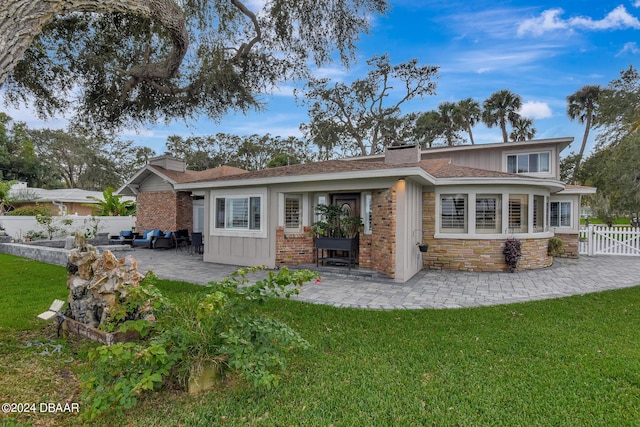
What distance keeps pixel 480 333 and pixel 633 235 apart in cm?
1365

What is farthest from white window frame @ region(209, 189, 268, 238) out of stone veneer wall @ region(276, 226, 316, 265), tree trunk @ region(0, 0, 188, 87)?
tree trunk @ region(0, 0, 188, 87)

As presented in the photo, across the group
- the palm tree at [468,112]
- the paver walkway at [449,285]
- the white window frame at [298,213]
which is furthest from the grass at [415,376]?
the palm tree at [468,112]

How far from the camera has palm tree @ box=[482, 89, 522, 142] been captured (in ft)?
80.8

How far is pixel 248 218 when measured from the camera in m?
9.52

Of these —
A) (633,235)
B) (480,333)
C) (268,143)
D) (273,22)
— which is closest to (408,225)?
(480,333)

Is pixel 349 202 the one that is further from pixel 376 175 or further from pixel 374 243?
pixel 376 175

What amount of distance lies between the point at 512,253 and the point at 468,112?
70.1 feet

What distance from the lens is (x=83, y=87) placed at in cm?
739

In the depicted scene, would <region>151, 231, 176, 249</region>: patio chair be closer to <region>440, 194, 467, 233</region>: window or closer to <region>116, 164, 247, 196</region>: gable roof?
<region>116, 164, 247, 196</region>: gable roof

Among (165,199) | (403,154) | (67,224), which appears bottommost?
(67,224)

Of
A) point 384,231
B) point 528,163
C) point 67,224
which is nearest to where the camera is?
point 384,231

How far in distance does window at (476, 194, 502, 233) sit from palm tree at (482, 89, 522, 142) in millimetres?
20248

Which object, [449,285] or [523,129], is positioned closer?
[449,285]

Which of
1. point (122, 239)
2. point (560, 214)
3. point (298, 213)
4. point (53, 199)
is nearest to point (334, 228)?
point (298, 213)
